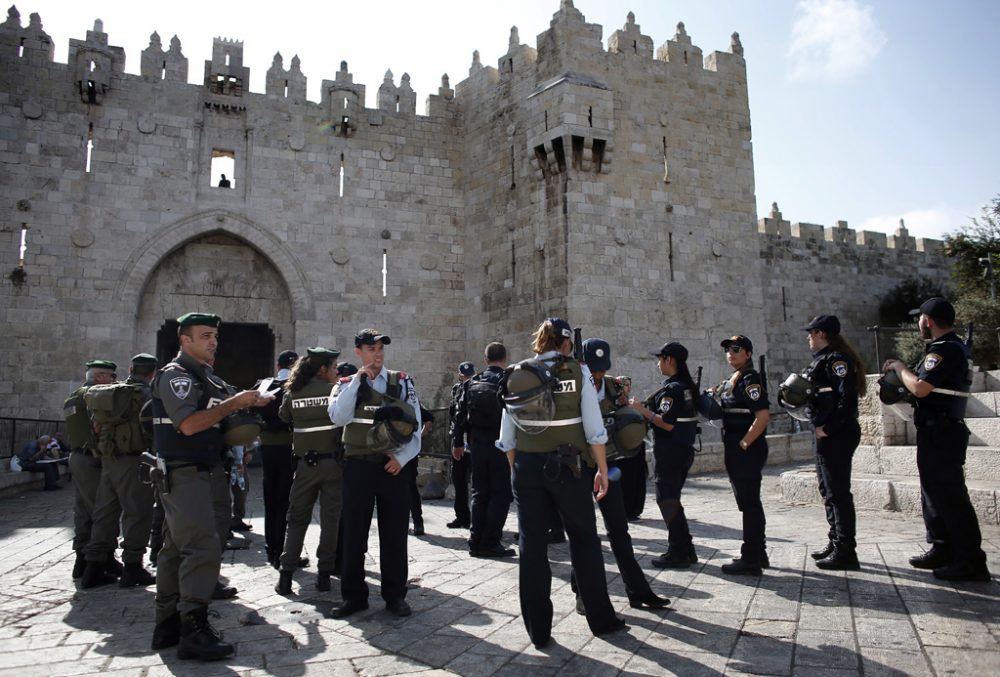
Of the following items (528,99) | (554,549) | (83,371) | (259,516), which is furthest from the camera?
(528,99)

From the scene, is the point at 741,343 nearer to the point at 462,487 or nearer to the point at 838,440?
the point at 838,440

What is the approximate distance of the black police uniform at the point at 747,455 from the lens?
488cm

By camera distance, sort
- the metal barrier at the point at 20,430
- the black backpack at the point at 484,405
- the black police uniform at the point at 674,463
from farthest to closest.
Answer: the metal barrier at the point at 20,430
the black backpack at the point at 484,405
the black police uniform at the point at 674,463

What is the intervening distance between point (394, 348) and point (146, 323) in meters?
5.09

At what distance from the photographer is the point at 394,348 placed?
15570 millimetres

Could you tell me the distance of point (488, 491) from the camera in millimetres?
6238

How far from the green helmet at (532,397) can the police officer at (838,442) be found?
2.35 metres

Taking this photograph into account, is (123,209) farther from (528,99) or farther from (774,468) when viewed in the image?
(774,468)

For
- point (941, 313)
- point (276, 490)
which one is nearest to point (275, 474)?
point (276, 490)

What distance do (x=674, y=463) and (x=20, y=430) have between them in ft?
41.3

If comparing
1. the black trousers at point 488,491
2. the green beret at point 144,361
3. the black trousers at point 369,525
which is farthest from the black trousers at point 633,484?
the green beret at point 144,361

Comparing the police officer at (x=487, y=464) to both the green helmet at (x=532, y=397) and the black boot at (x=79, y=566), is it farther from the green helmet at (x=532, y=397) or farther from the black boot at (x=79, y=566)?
the black boot at (x=79, y=566)

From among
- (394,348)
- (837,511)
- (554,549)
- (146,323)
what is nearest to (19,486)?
(146,323)

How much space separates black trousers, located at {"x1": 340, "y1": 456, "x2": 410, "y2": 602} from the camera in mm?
4332
